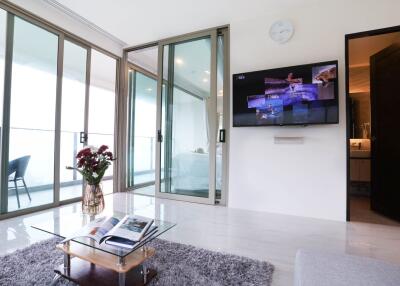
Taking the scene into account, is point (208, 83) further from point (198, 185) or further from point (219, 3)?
point (198, 185)

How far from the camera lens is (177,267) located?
5.26 ft

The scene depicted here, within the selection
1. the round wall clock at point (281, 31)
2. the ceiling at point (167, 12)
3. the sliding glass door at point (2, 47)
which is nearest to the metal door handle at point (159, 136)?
the ceiling at point (167, 12)

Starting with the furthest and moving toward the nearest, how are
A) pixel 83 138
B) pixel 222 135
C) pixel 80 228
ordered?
pixel 83 138
pixel 222 135
pixel 80 228

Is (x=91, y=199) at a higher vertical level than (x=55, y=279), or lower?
higher

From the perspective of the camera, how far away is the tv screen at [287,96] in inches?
107

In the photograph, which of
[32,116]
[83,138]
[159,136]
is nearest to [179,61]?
[159,136]

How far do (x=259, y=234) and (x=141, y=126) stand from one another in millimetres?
3282

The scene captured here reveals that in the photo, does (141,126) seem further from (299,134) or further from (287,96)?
(299,134)

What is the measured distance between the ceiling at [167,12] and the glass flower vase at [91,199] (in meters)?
2.53

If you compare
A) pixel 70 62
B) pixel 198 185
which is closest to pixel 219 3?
pixel 70 62

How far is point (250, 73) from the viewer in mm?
3137

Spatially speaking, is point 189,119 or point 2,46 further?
point 189,119

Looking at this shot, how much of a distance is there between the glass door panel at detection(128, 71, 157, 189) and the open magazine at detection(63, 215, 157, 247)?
3.08 metres

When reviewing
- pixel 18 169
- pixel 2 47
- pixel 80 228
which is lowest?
pixel 80 228
